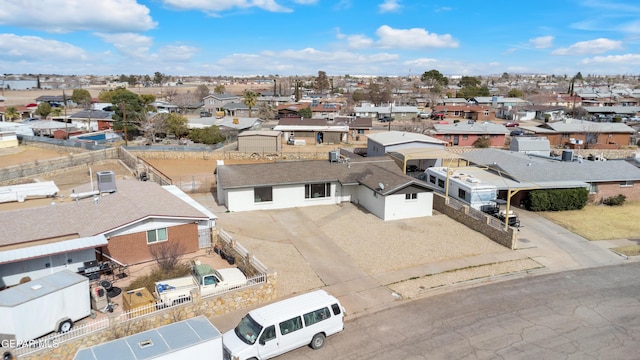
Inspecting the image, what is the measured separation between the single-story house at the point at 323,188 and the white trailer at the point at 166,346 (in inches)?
713

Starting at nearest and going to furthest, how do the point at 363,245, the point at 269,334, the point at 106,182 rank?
the point at 269,334 → the point at 106,182 → the point at 363,245

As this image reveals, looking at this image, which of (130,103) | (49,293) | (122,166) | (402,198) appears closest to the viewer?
(49,293)

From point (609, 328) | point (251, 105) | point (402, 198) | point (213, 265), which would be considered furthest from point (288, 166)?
point (251, 105)

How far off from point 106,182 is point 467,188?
2490 cm

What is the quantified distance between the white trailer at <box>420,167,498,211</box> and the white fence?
983 inches

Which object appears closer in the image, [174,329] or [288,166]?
[174,329]

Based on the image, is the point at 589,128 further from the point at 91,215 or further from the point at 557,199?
the point at 91,215

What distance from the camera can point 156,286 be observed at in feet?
60.6

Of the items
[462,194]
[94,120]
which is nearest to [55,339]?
[462,194]

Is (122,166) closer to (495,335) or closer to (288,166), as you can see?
(288,166)

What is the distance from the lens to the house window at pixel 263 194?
3250cm

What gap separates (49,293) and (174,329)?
548 centimetres

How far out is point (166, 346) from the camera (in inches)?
497

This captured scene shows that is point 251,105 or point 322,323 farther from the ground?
point 251,105
